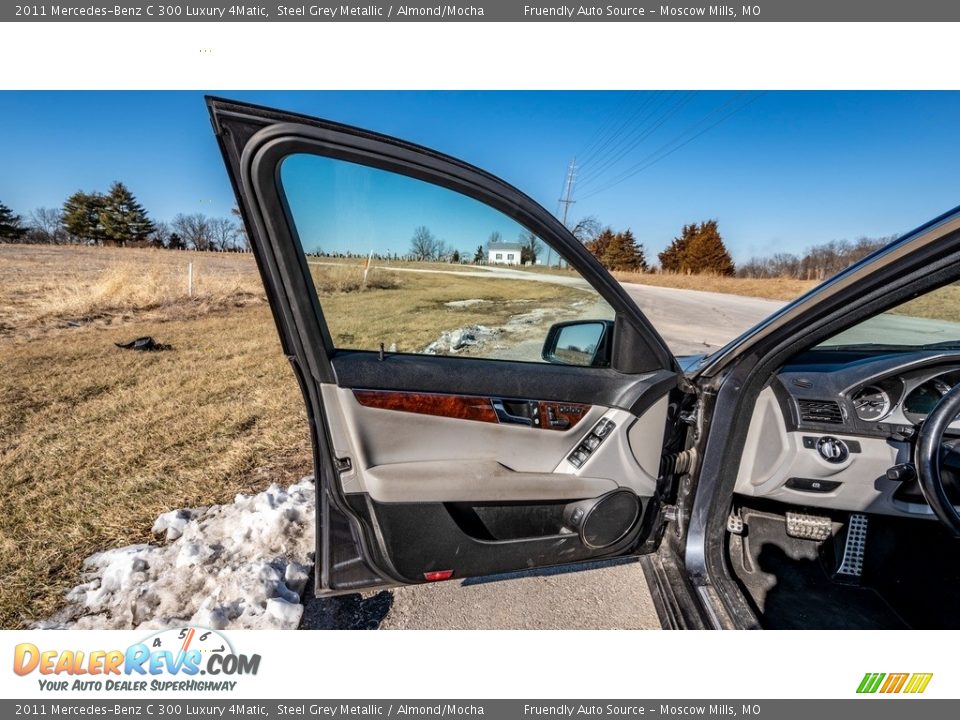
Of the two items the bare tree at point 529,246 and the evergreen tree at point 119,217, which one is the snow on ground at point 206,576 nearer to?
the bare tree at point 529,246

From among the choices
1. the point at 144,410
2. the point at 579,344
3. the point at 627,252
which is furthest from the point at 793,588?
the point at 627,252

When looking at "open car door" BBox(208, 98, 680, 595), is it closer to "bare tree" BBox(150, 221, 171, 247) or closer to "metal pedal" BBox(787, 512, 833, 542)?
"metal pedal" BBox(787, 512, 833, 542)

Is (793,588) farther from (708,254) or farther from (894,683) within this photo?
(708,254)

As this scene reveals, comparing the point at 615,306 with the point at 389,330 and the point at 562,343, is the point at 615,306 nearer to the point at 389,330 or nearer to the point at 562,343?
the point at 562,343

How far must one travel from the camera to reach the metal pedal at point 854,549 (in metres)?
2.09

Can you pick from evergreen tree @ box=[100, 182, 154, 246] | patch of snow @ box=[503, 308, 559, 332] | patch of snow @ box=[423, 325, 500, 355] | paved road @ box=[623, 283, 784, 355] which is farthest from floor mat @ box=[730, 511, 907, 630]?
evergreen tree @ box=[100, 182, 154, 246]

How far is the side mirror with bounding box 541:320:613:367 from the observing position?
1.78 m

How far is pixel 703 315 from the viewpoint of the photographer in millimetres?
14172

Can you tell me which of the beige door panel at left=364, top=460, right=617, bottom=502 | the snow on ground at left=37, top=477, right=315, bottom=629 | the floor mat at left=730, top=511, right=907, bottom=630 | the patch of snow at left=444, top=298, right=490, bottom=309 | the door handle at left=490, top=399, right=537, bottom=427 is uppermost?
the patch of snow at left=444, top=298, right=490, bottom=309

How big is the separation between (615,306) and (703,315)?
14249mm

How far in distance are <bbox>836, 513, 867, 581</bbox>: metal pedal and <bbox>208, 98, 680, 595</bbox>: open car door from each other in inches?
41.7

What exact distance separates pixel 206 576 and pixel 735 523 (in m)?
2.60

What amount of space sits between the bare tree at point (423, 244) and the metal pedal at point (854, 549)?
2.33 metres

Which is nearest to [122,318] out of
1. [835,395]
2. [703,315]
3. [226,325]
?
[226,325]
